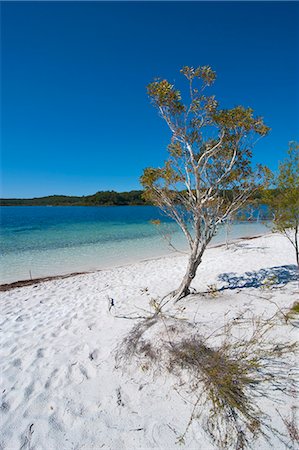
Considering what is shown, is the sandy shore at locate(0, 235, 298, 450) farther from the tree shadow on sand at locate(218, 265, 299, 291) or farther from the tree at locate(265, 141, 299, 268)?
the tree at locate(265, 141, 299, 268)

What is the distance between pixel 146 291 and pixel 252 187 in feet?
15.0

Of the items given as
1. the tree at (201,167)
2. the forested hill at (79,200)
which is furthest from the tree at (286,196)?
the forested hill at (79,200)

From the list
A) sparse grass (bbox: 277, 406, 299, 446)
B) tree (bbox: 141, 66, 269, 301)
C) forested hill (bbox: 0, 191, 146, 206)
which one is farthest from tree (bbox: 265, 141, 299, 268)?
forested hill (bbox: 0, 191, 146, 206)

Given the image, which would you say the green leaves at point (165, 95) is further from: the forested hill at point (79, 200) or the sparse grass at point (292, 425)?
the forested hill at point (79, 200)

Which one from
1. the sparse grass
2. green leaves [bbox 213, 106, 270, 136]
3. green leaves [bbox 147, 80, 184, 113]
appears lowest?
the sparse grass

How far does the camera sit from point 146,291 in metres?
7.72

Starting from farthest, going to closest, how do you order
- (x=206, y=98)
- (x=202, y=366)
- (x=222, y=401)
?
(x=206, y=98), (x=202, y=366), (x=222, y=401)

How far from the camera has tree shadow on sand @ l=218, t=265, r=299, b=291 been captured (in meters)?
7.36

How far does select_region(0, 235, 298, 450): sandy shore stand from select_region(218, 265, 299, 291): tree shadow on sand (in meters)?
0.04

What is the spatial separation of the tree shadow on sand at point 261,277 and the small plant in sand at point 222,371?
3.39m

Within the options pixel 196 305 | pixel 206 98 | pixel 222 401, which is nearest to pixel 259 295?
pixel 196 305

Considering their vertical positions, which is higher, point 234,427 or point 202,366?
point 202,366

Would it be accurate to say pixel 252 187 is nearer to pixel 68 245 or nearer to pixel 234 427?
pixel 234 427

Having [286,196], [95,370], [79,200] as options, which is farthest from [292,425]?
[79,200]
